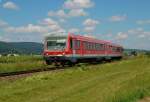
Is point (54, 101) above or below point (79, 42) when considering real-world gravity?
below

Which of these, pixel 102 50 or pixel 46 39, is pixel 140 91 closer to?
pixel 46 39

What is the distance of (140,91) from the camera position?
15.5m

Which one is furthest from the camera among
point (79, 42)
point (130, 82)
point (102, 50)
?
point (102, 50)

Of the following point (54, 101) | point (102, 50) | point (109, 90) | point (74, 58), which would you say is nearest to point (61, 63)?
point (74, 58)

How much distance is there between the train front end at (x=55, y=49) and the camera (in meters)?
36.9

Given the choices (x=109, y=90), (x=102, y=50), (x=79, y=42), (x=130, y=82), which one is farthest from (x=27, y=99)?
(x=102, y=50)

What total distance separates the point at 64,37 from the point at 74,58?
2158 mm

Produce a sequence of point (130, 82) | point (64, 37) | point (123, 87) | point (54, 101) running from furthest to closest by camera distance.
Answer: point (64, 37) < point (130, 82) < point (123, 87) < point (54, 101)

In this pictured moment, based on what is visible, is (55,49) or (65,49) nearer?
(65,49)

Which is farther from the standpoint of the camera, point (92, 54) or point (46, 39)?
point (92, 54)

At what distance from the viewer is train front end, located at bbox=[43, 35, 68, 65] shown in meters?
36.9

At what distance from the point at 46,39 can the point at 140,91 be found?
23746mm

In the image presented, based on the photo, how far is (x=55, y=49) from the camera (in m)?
37.3

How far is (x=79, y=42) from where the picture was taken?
40188 millimetres
